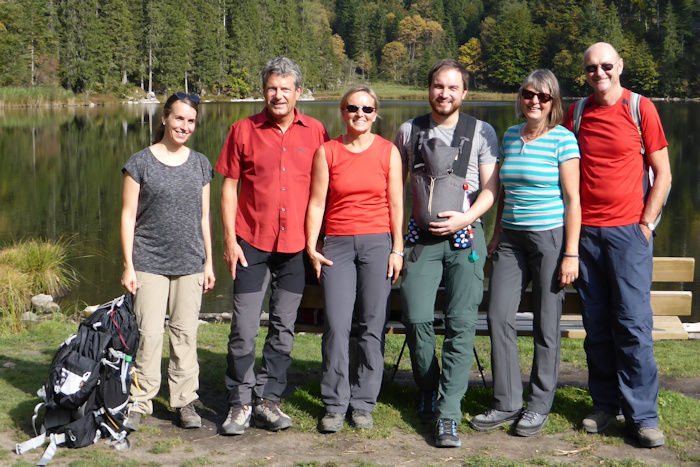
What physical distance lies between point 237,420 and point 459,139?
6.45ft

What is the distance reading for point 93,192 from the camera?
19891 millimetres

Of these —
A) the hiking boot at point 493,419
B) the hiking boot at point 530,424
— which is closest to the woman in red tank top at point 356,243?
the hiking boot at point 493,419

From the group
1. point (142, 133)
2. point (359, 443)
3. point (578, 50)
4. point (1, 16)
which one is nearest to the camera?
point (359, 443)

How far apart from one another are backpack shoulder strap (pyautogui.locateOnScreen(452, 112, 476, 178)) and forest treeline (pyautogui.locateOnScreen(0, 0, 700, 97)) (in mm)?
50492

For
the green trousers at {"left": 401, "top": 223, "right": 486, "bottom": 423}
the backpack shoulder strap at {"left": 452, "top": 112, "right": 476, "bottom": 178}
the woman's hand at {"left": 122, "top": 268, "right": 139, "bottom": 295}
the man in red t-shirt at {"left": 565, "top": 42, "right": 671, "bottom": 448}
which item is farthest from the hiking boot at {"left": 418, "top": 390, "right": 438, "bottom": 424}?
the woman's hand at {"left": 122, "top": 268, "right": 139, "bottom": 295}

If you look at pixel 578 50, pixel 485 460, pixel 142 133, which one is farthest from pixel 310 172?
pixel 578 50

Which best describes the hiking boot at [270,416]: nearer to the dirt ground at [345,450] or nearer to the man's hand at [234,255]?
the dirt ground at [345,450]

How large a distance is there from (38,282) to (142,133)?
25.3 metres

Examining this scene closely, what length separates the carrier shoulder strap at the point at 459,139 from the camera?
13.0 feet

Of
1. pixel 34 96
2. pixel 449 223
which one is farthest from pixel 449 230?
pixel 34 96

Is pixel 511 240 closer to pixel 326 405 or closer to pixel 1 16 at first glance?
pixel 326 405

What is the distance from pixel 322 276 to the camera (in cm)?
403

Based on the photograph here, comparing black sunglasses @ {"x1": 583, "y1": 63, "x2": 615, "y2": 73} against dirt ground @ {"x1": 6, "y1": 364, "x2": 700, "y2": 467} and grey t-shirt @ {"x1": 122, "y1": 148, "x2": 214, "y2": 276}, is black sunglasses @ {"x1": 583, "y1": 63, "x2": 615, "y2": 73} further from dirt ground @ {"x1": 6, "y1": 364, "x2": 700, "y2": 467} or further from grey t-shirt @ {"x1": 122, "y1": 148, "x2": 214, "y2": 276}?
grey t-shirt @ {"x1": 122, "y1": 148, "x2": 214, "y2": 276}

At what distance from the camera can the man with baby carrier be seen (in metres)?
3.89
